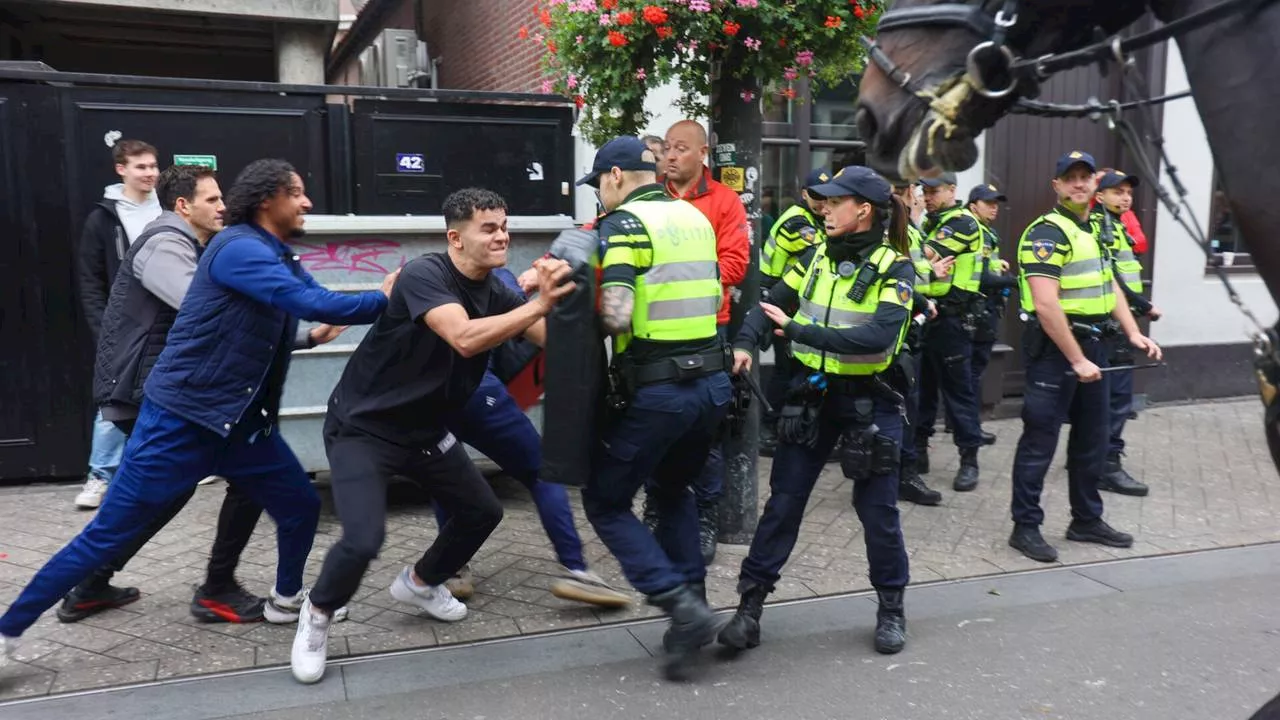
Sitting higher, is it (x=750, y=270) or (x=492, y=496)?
(x=750, y=270)

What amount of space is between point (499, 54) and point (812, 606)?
24.8ft

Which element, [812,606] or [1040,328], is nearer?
[812,606]

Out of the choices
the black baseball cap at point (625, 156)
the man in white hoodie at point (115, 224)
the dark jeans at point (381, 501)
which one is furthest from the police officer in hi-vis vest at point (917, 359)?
the man in white hoodie at point (115, 224)

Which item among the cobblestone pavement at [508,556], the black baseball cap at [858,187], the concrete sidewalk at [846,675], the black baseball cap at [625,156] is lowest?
the concrete sidewalk at [846,675]

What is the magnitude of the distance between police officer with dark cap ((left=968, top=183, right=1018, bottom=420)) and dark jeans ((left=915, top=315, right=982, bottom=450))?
173mm

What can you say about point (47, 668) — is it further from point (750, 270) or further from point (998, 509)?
point (998, 509)

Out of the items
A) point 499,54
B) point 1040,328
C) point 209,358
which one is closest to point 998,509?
point 1040,328

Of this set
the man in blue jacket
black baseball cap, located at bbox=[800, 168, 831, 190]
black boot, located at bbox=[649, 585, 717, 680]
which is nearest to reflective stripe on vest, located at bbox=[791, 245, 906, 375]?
black boot, located at bbox=[649, 585, 717, 680]

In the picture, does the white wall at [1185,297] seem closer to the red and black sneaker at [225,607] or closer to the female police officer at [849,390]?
the female police officer at [849,390]

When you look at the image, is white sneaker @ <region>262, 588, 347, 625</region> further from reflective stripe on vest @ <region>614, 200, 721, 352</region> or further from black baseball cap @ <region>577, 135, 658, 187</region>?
black baseball cap @ <region>577, 135, 658, 187</region>

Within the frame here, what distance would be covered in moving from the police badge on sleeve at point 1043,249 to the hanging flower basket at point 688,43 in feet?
4.38

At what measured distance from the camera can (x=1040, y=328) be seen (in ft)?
18.2

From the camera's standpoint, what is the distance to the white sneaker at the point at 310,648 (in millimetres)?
3832

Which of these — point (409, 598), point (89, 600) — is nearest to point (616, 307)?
point (409, 598)
